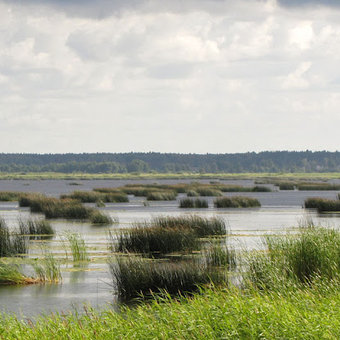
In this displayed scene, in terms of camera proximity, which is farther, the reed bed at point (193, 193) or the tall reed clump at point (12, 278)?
the reed bed at point (193, 193)

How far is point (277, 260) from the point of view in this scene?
1631 centimetres

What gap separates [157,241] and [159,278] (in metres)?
7.39

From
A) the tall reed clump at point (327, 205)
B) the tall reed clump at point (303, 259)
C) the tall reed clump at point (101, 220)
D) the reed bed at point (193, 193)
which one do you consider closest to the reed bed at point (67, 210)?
the tall reed clump at point (101, 220)

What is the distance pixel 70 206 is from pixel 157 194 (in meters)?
24.9

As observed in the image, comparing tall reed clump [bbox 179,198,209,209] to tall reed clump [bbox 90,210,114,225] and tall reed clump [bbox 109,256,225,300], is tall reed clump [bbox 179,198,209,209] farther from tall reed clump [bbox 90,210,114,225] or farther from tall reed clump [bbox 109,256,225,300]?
tall reed clump [bbox 109,256,225,300]

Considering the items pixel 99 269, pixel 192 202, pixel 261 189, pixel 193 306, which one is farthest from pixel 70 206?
pixel 261 189

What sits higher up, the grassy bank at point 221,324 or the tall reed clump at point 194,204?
the grassy bank at point 221,324

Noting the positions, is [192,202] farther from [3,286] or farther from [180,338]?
[180,338]

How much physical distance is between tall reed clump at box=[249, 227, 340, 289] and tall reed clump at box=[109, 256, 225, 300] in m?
1.19

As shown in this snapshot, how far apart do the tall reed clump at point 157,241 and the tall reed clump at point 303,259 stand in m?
7.16

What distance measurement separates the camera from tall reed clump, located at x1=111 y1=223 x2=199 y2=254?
24297mm

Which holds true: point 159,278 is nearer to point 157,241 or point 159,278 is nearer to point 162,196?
point 157,241

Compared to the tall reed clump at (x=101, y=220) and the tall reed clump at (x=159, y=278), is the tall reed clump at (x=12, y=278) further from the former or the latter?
the tall reed clump at (x=101, y=220)

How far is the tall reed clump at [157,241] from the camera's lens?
79.7 feet
